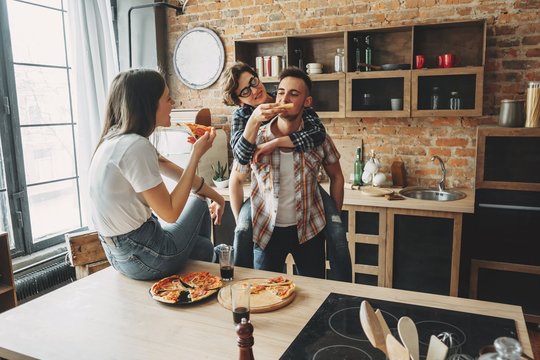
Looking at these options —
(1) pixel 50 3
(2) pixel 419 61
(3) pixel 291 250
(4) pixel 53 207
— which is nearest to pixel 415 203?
(2) pixel 419 61

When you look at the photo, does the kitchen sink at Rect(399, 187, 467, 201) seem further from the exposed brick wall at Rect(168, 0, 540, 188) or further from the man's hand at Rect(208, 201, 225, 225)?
the man's hand at Rect(208, 201, 225, 225)

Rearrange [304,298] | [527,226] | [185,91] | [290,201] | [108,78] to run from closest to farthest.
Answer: [304,298] → [290,201] → [527,226] → [108,78] → [185,91]

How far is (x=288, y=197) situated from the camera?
229 cm

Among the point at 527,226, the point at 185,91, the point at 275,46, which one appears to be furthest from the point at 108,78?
the point at 527,226

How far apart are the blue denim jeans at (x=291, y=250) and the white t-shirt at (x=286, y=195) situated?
1.7 inches

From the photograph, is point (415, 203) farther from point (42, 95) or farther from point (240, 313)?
point (42, 95)

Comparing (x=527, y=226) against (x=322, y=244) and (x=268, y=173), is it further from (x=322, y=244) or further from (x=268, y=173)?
(x=268, y=173)

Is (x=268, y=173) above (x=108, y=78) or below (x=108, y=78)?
below

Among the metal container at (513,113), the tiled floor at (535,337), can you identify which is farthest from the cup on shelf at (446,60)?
the tiled floor at (535,337)

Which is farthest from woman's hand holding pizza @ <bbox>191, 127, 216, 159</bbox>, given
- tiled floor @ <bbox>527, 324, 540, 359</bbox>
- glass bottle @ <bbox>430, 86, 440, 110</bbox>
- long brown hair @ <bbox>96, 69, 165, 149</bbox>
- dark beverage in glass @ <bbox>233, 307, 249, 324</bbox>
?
tiled floor @ <bbox>527, 324, 540, 359</bbox>

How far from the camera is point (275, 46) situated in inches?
159

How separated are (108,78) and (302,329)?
3323 millimetres

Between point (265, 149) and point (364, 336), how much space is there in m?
1.14

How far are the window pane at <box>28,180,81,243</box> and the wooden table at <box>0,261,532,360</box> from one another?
7.15 feet
